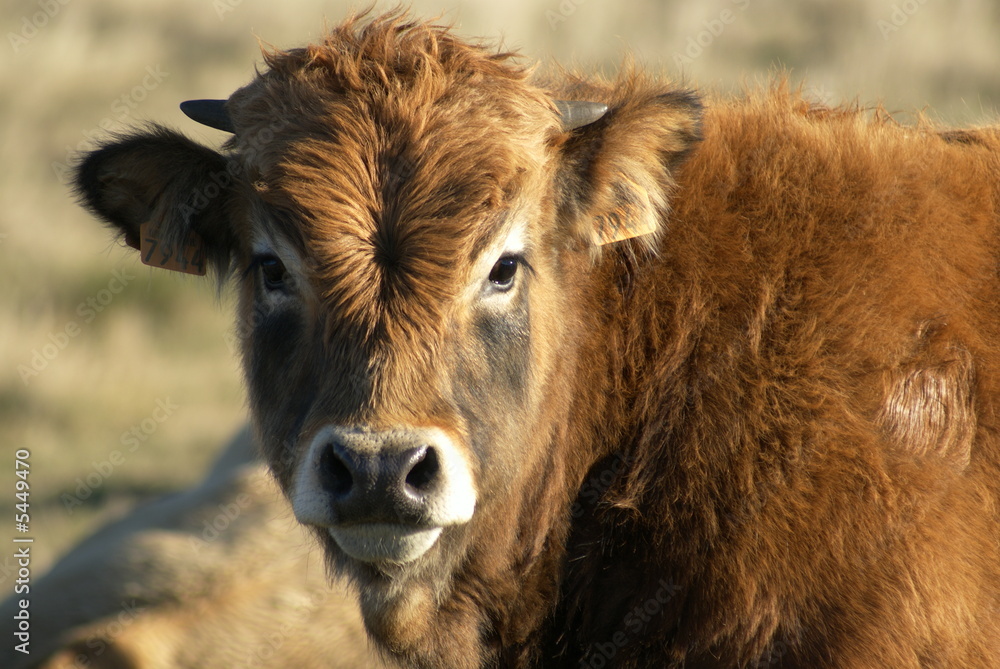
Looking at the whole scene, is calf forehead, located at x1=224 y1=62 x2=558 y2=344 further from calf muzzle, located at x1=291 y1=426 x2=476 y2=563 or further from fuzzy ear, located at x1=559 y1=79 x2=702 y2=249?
calf muzzle, located at x1=291 y1=426 x2=476 y2=563

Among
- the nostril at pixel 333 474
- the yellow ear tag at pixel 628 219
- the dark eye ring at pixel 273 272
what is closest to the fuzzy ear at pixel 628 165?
the yellow ear tag at pixel 628 219

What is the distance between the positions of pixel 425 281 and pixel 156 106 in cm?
1103

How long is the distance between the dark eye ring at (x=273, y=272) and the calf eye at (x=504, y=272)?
0.74 meters

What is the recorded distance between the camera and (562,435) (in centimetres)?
367

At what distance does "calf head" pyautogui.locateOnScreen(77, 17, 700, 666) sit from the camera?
312cm

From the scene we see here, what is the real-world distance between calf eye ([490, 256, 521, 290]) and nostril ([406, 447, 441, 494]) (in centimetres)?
71

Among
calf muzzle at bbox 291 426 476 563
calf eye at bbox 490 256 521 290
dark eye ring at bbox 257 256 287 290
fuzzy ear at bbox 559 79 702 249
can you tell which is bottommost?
calf muzzle at bbox 291 426 476 563

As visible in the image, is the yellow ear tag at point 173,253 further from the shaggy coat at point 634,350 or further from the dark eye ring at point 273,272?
the dark eye ring at point 273,272

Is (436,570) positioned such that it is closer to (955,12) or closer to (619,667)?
(619,667)

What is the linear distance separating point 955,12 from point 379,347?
47.3 ft

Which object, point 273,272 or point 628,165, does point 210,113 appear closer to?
point 273,272

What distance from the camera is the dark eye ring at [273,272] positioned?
3.55 metres

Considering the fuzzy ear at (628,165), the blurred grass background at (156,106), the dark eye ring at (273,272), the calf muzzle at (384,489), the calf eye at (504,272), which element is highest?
the fuzzy ear at (628,165)

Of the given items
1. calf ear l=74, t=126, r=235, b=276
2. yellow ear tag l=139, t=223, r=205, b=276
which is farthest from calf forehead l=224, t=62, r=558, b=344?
yellow ear tag l=139, t=223, r=205, b=276
